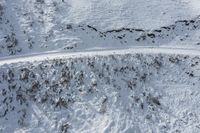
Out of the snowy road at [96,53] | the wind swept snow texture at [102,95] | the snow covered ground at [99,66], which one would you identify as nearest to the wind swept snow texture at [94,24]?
the snow covered ground at [99,66]

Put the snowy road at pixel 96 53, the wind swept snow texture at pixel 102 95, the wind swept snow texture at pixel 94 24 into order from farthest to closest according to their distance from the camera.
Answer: the wind swept snow texture at pixel 94 24
the snowy road at pixel 96 53
the wind swept snow texture at pixel 102 95

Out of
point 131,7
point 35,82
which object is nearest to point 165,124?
point 35,82

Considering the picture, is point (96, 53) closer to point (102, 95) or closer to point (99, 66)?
point (99, 66)

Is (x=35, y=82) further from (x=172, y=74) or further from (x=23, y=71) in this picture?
(x=172, y=74)

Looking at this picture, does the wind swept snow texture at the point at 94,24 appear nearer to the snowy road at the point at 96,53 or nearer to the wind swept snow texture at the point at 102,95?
the snowy road at the point at 96,53

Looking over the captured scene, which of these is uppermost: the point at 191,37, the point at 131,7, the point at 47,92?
the point at 131,7

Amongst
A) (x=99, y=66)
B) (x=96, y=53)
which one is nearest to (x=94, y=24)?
(x=96, y=53)
